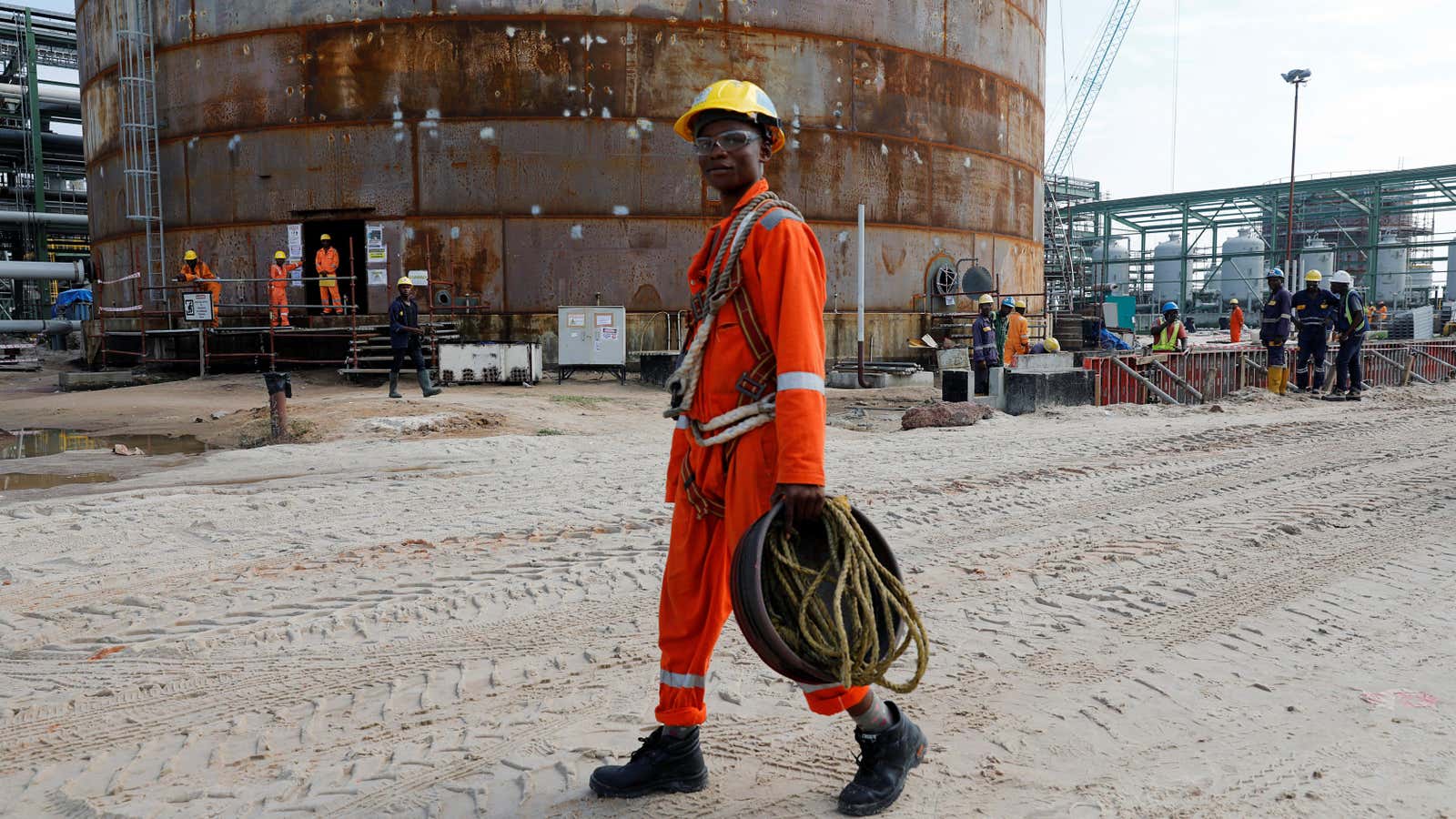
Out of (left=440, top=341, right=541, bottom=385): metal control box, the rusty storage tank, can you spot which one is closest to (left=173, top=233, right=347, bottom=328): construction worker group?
the rusty storage tank

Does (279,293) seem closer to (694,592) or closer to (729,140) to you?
(729,140)

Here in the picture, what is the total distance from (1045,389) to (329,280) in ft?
39.2

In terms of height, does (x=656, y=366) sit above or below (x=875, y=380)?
above

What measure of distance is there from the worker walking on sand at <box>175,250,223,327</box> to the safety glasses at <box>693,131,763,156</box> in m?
16.5

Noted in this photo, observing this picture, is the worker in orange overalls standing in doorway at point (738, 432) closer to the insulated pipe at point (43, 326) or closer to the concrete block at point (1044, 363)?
the concrete block at point (1044, 363)

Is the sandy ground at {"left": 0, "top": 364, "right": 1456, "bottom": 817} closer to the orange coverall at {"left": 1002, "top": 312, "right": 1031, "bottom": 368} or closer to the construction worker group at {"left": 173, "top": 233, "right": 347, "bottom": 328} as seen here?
the orange coverall at {"left": 1002, "top": 312, "right": 1031, "bottom": 368}

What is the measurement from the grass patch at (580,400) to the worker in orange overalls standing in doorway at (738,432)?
10899mm

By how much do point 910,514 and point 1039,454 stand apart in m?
3.29

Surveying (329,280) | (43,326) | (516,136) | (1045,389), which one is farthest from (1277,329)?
(43,326)

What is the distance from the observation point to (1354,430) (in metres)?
11.3

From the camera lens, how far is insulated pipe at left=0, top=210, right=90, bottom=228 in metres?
34.7

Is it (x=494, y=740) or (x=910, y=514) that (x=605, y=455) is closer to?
(x=910, y=514)

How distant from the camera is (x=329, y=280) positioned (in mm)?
17062

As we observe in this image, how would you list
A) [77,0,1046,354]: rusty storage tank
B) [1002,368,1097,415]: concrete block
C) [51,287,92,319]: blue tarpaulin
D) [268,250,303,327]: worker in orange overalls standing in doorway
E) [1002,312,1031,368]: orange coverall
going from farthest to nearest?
[51,287,92,319]: blue tarpaulin < [268,250,303,327]: worker in orange overalls standing in doorway < [77,0,1046,354]: rusty storage tank < [1002,312,1031,368]: orange coverall < [1002,368,1097,415]: concrete block
